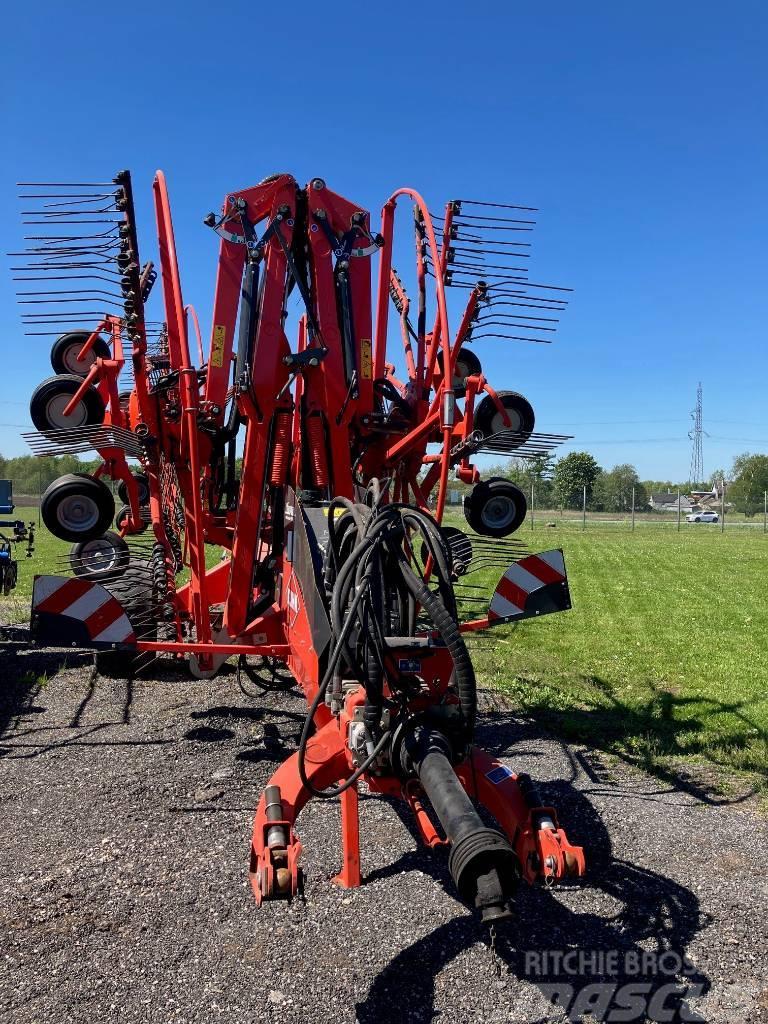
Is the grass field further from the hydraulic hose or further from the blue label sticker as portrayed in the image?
the hydraulic hose

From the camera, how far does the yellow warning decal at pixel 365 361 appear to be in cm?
550

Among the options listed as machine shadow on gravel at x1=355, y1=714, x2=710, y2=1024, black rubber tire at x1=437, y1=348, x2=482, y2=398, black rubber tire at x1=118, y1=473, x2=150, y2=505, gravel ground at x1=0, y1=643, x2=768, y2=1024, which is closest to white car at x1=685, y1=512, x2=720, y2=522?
black rubber tire at x1=118, y1=473, x2=150, y2=505

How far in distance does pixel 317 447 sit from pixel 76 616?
183 cm

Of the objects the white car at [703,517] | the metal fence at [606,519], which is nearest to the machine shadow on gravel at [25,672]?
the metal fence at [606,519]

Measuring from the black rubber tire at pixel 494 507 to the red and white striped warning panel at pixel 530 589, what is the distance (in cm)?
98

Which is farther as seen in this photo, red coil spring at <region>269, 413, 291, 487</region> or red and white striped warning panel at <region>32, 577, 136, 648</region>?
red coil spring at <region>269, 413, 291, 487</region>

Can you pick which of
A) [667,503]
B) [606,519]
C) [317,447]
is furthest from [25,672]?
[667,503]

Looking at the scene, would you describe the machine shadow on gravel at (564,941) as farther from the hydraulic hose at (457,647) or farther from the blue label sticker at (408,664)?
the blue label sticker at (408,664)

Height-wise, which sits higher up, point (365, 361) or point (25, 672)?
point (365, 361)

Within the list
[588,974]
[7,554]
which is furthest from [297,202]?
[7,554]

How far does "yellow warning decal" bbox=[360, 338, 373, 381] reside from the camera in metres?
5.50

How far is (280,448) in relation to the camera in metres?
5.31

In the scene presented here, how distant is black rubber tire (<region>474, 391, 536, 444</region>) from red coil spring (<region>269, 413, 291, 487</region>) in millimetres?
1721

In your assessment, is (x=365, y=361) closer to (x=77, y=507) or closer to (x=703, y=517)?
(x=77, y=507)
